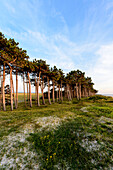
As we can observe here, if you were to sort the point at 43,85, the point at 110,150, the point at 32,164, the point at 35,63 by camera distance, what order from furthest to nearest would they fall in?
the point at 43,85
the point at 35,63
the point at 110,150
the point at 32,164

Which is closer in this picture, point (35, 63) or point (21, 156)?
point (21, 156)

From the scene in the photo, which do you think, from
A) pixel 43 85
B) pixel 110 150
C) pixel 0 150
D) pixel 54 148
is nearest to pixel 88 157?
pixel 110 150

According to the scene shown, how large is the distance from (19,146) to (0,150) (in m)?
1.29

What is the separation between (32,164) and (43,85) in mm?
26363

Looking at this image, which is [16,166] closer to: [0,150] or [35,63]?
[0,150]

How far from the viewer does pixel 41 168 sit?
4.09m

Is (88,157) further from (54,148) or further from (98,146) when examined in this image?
(54,148)

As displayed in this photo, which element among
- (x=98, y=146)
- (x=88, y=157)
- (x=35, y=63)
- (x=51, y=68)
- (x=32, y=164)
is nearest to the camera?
(x=32, y=164)

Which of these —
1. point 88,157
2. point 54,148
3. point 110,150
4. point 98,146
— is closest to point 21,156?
point 54,148

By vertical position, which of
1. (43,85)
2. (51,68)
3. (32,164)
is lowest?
(32,164)

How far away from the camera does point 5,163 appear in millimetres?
4410

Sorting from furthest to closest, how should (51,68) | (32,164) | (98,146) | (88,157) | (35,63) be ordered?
(51,68), (35,63), (98,146), (88,157), (32,164)

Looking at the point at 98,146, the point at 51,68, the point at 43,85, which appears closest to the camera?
the point at 98,146

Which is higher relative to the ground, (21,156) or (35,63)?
(35,63)
